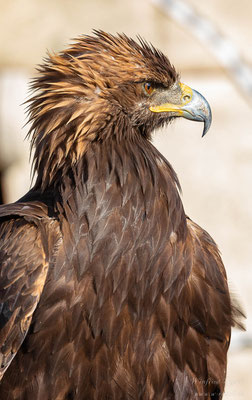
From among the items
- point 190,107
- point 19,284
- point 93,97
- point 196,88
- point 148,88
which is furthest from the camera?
point 196,88

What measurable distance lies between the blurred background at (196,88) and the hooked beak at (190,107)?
447 cm

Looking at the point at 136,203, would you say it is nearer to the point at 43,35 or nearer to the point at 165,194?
the point at 165,194

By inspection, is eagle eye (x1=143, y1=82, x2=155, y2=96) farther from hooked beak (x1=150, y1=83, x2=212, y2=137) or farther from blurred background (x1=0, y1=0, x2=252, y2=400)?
blurred background (x1=0, y1=0, x2=252, y2=400)

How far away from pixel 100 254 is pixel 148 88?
36.5 inches

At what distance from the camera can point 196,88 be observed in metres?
10.1

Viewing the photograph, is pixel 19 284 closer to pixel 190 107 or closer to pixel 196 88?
pixel 190 107

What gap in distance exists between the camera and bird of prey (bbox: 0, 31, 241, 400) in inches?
195

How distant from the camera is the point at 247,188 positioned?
33.4 ft

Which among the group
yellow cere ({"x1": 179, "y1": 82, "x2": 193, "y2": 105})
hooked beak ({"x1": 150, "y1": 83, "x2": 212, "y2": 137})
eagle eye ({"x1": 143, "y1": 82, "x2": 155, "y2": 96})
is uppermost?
eagle eye ({"x1": 143, "y1": 82, "x2": 155, "y2": 96})

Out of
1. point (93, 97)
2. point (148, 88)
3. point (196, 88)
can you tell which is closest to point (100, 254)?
point (93, 97)

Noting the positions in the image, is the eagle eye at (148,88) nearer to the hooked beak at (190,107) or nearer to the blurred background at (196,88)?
the hooked beak at (190,107)

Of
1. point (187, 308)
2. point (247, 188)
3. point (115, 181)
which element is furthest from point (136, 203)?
point (247, 188)

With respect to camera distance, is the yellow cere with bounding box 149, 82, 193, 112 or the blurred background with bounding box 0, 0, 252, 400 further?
the blurred background with bounding box 0, 0, 252, 400

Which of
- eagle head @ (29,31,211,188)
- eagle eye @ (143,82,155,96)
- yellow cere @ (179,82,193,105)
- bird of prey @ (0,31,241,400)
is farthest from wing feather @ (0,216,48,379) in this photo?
yellow cere @ (179,82,193,105)
